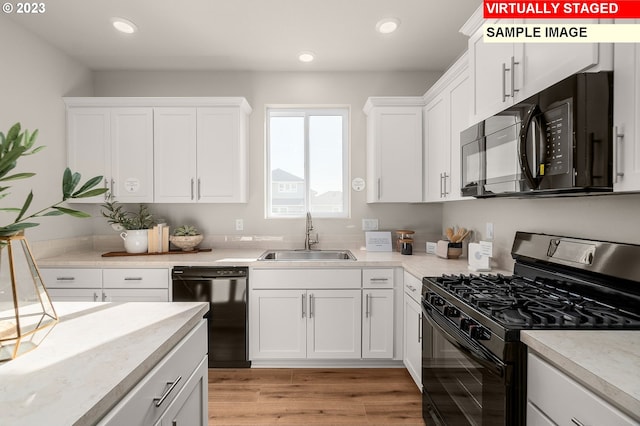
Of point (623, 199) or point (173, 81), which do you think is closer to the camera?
point (623, 199)

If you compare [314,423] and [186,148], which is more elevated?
[186,148]

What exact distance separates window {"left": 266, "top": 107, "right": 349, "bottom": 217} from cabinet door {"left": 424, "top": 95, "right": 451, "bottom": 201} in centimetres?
83

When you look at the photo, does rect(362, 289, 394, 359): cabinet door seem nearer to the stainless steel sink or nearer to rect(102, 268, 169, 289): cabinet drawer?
the stainless steel sink

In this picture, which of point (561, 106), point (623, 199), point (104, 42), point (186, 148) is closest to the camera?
point (561, 106)

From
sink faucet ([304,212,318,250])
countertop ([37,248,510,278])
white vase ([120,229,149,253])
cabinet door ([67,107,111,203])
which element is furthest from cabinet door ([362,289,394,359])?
cabinet door ([67,107,111,203])

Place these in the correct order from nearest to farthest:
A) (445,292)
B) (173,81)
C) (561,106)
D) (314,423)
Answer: (561,106) < (445,292) < (314,423) < (173,81)

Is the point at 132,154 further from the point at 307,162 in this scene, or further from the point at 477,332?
the point at 477,332

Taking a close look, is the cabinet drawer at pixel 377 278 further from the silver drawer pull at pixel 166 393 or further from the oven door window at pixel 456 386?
the silver drawer pull at pixel 166 393

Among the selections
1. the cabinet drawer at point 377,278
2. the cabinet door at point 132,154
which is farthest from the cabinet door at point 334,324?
the cabinet door at point 132,154

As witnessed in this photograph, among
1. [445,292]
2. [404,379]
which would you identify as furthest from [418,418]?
[445,292]

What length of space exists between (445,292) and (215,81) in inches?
117

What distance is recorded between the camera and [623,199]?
149 cm

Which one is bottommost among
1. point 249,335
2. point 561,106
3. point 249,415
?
point 249,415

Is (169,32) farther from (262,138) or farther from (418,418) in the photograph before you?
(418,418)
